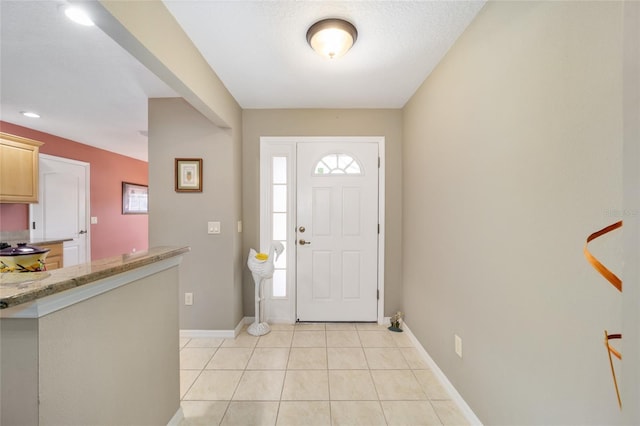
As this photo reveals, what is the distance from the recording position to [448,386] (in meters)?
1.78

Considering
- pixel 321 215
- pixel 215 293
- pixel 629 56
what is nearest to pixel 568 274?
pixel 629 56

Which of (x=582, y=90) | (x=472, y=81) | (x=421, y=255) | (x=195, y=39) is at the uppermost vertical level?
(x=195, y=39)

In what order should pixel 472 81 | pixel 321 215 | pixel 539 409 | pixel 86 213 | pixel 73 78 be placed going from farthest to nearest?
pixel 86 213, pixel 321 215, pixel 73 78, pixel 472 81, pixel 539 409

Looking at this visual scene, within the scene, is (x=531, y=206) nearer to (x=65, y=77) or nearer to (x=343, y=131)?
(x=343, y=131)

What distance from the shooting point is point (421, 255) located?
2293 millimetres

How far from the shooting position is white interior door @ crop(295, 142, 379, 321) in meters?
2.83

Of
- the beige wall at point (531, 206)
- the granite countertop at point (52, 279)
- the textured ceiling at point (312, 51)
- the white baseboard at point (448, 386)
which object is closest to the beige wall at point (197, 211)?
the textured ceiling at point (312, 51)

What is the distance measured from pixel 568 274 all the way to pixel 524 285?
22cm

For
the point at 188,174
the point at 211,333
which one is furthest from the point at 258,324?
the point at 188,174

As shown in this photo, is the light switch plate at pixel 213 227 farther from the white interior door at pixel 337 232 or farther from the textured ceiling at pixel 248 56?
the textured ceiling at pixel 248 56

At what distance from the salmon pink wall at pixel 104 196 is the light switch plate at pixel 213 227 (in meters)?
2.88

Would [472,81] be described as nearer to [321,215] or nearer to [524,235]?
[524,235]

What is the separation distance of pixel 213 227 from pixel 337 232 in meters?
1.30

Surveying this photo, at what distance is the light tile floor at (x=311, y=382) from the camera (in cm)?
158
